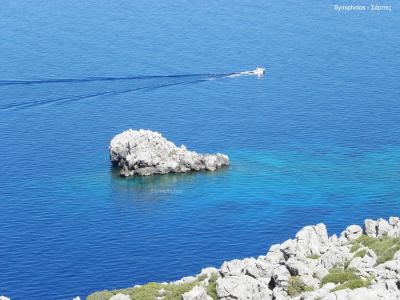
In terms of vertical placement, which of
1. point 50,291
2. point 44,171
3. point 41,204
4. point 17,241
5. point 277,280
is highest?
point 44,171

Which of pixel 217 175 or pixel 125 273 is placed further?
pixel 217 175

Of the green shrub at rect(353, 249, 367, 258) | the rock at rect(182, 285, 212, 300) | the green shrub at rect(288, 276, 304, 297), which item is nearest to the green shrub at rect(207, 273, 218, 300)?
the rock at rect(182, 285, 212, 300)

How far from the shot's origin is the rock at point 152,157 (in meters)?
195

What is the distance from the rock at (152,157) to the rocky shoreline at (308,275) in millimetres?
90145

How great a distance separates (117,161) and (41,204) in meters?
25.2

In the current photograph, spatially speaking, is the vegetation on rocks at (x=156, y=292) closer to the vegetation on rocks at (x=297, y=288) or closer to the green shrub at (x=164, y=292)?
the green shrub at (x=164, y=292)

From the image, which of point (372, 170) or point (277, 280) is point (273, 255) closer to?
point (277, 280)

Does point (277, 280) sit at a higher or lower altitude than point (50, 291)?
lower

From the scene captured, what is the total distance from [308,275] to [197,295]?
9383mm

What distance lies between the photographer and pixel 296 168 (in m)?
196

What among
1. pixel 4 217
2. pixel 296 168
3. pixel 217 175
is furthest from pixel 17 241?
pixel 296 168

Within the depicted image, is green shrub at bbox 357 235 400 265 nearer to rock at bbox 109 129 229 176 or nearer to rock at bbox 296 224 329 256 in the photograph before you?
rock at bbox 296 224 329 256

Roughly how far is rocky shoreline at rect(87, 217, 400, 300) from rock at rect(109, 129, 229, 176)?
3549 inches

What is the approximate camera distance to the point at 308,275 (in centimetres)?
8406
